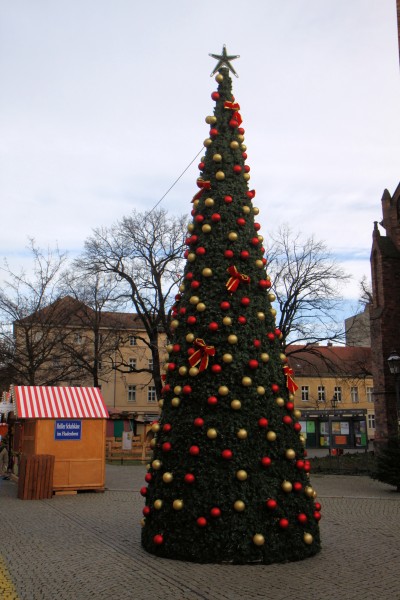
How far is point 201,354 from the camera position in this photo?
770 cm

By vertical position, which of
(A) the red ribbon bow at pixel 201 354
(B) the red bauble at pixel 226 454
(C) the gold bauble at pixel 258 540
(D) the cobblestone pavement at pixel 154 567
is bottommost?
(D) the cobblestone pavement at pixel 154 567

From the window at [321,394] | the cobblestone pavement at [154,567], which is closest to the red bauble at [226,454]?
the cobblestone pavement at [154,567]

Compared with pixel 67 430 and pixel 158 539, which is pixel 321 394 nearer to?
pixel 67 430

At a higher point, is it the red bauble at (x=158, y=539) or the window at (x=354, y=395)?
the window at (x=354, y=395)

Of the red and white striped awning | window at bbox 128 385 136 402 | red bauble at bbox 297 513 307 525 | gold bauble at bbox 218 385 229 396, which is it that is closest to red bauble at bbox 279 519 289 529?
red bauble at bbox 297 513 307 525

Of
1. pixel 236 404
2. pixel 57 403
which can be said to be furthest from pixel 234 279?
pixel 57 403

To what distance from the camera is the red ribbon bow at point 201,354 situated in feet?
25.1

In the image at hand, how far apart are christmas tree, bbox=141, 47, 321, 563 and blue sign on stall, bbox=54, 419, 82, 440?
8894mm

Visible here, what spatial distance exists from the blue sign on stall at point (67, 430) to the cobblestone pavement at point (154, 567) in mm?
4083

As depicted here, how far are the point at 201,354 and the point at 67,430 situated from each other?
32.4 ft

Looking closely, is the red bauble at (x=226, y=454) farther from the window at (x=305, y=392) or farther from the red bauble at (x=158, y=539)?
the window at (x=305, y=392)

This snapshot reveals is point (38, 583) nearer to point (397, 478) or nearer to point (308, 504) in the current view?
point (308, 504)

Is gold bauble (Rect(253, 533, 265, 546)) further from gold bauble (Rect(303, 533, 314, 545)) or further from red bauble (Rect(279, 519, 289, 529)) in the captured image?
gold bauble (Rect(303, 533, 314, 545))

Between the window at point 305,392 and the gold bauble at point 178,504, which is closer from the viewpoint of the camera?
the gold bauble at point 178,504
